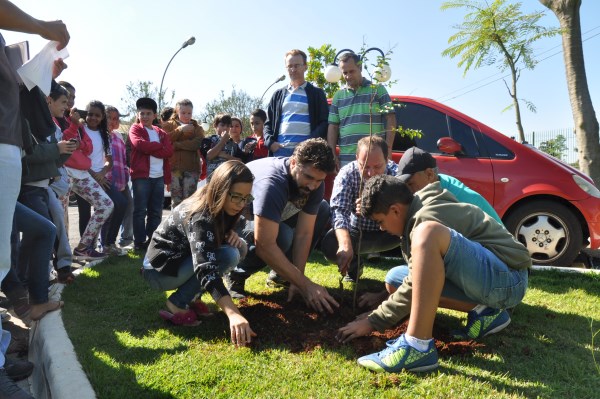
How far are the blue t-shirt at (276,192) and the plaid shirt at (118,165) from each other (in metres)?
2.78

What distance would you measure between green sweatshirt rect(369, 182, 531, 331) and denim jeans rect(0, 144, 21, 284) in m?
1.88

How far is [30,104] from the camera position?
2.85m

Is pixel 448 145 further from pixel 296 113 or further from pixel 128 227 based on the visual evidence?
pixel 128 227

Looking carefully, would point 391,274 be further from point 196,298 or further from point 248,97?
point 248,97

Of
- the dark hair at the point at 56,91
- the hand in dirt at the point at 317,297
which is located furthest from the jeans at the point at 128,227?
the hand in dirt at the point at 317,297

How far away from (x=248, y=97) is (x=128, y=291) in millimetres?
32277

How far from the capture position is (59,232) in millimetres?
4027

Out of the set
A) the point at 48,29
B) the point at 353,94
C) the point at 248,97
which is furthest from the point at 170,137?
the point at 248,97

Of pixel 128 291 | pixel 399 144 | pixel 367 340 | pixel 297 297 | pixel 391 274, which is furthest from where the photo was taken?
pixel 399 144

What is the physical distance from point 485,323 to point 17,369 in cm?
270

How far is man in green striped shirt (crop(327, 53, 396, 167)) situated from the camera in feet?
15.9

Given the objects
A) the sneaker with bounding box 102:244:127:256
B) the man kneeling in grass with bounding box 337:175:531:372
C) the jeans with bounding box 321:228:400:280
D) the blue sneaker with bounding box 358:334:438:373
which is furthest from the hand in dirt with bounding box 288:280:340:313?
the sneaker with bounding box 102:244:127:256

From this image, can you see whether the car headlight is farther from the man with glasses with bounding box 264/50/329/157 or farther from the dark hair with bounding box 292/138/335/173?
the dark hair with bounding box 292/138/335/173

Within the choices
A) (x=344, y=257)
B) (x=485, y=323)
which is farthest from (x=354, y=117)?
(x=485, y=323)
